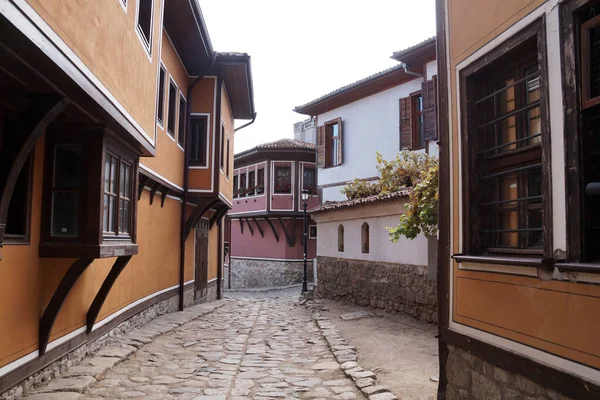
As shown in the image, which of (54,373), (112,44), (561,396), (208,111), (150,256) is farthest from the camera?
(208,111)

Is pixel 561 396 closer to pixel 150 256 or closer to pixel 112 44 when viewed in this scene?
pixel 112 44

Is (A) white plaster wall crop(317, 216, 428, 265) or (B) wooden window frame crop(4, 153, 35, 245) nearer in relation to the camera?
(B) wooden window frame crop(4, 153, 35, 245)

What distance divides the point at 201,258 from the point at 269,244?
12.8m

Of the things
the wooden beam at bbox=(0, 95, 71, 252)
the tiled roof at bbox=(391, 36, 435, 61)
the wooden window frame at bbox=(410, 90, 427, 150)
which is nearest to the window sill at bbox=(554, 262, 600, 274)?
the wooden beam at bbox=(0, 95, 71, 252)

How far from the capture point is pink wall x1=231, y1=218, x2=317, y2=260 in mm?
26922

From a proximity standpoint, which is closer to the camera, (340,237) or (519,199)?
(519,199)

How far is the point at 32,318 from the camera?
5.12 metres

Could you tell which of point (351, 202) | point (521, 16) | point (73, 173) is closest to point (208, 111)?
point (351, 202)

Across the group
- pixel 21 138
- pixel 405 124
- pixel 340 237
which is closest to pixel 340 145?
pixel 405 124

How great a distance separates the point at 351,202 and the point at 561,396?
10.3 meters

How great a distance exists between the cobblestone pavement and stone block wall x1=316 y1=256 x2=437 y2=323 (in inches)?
73.2

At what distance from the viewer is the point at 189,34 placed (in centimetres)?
1080

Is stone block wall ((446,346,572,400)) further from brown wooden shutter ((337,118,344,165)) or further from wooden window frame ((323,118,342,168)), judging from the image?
wooden window frame ((323,118,342,168))

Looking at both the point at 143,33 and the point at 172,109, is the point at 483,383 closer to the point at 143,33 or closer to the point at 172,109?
the point at 143,33
